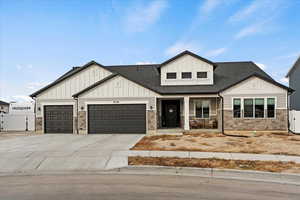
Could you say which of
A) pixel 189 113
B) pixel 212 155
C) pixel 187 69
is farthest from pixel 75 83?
pixel 212 155

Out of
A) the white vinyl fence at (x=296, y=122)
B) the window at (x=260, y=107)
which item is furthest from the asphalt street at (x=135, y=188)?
the white vinyl fence at (x=296, y=122)

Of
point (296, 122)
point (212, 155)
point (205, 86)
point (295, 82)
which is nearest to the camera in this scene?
point (212, 155)

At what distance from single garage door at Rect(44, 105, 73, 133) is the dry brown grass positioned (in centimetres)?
1218

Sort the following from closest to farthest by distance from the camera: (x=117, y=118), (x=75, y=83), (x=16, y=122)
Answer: (x=117, y=118) → (x=75, y=83) → (x=16, y=122)

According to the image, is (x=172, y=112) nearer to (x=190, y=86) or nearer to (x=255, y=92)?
(x=190, y=86)

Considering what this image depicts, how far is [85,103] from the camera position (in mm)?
18719

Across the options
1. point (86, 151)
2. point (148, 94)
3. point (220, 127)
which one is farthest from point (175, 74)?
point (86, 151)

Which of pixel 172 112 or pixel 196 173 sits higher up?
pixel 172 112

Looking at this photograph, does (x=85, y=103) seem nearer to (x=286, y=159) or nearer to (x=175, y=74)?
(x=175, y=74)

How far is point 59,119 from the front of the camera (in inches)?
770

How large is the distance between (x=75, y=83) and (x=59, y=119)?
3495 mm

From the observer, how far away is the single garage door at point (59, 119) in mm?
19422

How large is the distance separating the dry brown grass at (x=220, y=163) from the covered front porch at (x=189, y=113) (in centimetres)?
954

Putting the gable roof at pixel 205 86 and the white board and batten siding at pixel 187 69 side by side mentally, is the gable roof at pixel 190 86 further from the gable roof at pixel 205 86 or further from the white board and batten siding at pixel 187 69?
the white board and batten siding at pixel 187 69
